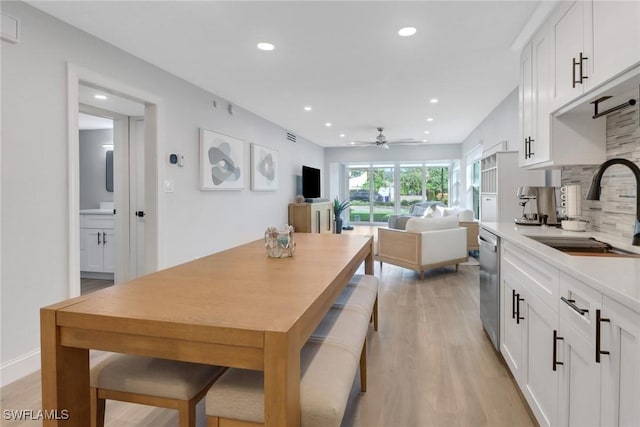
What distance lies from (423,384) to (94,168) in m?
5.95

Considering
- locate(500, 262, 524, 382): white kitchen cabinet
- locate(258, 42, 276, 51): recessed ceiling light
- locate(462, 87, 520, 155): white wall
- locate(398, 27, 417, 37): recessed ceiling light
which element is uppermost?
locate(258, 42, 276, 51): recessed ceiling light

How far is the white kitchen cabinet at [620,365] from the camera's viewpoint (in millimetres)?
887

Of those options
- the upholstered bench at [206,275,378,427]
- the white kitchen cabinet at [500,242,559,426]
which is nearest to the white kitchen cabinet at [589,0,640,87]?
the white kitchen cabinet at [500,242,559,426]

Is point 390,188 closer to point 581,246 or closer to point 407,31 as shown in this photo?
point 407,31

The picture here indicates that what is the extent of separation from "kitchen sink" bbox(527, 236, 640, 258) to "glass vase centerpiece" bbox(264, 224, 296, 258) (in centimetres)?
144

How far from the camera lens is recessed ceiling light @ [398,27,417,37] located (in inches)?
107

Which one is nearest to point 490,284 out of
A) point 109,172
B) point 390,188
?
point 109,172

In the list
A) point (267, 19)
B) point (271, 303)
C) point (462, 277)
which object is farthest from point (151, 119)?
point (462, 277)

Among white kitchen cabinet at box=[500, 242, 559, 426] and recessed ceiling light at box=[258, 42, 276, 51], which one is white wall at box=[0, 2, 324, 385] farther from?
white kitchen cabinet at box=[500, 242, 559, 426]

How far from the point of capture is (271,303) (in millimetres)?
1174

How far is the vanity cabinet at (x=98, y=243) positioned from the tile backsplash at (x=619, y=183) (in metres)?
5.24

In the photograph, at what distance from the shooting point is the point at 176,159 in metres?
3.80

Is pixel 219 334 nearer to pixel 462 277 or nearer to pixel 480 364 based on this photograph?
pixel 480 364

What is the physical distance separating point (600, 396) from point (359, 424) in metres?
1.08
